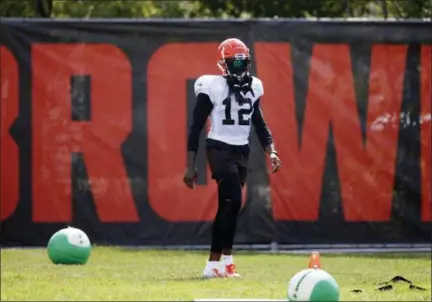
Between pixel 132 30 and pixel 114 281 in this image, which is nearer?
pixel 114 281

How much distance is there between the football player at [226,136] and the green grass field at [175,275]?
0.40 m

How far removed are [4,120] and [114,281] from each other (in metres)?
6.39

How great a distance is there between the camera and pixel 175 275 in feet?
40.4

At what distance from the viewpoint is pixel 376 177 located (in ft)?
57.0

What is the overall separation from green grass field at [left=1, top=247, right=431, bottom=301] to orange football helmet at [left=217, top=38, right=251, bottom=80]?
6.29 feet

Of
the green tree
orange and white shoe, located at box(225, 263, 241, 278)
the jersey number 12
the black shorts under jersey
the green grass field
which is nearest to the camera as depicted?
the green grass field

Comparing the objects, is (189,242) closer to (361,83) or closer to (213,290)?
(361,83)

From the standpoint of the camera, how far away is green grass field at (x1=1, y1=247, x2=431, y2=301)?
9867 mm

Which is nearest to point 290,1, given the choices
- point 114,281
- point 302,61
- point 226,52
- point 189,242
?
point 302,61

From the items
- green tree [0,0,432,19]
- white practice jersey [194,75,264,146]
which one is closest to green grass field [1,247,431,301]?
white practice jersey [194,75,264,146]

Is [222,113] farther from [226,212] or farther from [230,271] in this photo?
[230,271]

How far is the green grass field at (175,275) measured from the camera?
32.4 feet

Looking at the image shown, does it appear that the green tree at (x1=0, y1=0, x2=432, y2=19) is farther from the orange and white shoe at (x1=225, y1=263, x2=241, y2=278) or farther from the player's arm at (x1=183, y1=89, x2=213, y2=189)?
the orange and white shoe at (x1=225, y1=263, x2=241, y2=278)

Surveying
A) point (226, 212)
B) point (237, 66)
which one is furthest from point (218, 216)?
point (237, 66)
